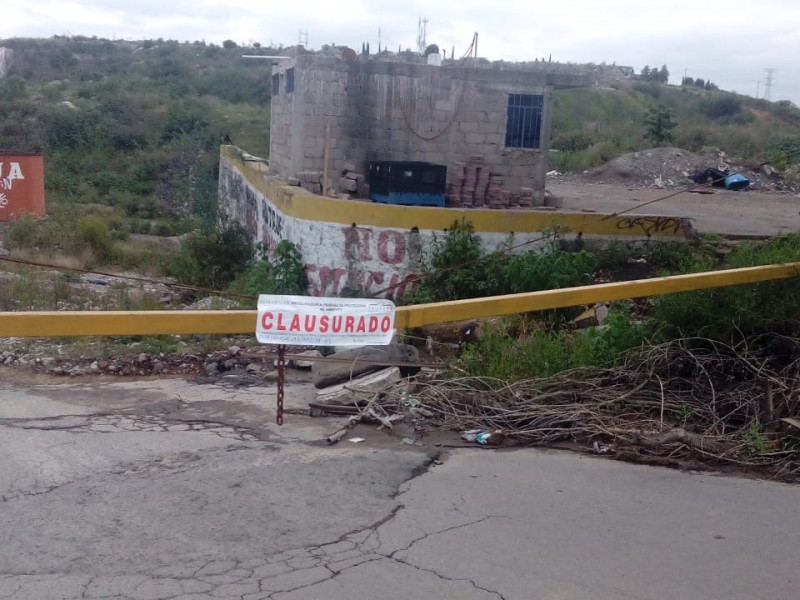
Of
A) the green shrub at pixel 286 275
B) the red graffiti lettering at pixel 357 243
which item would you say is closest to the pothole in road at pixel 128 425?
the red graffiti lettering at pixel 357 243

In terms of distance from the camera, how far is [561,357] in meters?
Result: 7.67

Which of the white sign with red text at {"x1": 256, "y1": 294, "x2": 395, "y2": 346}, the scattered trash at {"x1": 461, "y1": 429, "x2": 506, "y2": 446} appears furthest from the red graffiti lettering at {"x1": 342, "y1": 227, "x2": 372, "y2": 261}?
the scattered trash at {"x1": 461, "y1": 429, "x2": 506, "y2": 446}

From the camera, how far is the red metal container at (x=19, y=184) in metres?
25.1

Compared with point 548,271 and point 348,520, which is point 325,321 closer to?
point 348,520

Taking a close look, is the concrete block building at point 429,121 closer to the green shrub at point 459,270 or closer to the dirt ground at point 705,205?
the dirt ground at point 705,205

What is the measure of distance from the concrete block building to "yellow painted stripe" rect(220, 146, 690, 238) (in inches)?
75.1

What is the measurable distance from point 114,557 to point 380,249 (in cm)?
899

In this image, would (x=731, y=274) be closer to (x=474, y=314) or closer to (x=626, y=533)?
(x=474, y=314)

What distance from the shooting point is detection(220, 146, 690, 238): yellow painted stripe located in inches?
514

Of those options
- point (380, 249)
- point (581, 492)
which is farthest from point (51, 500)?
point (380, 249)

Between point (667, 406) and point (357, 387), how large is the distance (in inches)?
95.7

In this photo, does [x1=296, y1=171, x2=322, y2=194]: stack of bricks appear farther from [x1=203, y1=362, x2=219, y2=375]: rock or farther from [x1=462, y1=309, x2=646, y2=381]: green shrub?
[x1=462, y1=309, x2=646, y2=381]: green shrub

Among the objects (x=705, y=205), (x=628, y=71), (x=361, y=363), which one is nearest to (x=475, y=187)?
(x=705, y=205)

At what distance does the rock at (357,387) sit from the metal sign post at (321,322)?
616 millimetres
